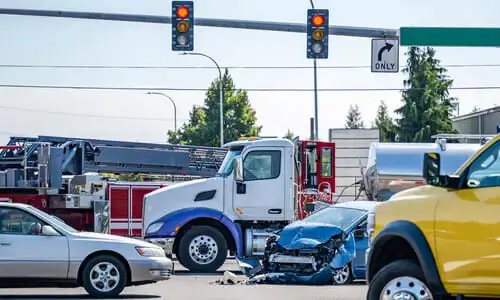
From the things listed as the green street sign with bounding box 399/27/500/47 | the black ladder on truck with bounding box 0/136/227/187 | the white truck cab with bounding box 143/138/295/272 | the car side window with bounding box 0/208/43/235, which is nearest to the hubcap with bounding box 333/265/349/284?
the white truck cab with bounding box 143/138/295/272

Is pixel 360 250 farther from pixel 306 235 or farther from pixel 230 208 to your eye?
pixel 230 208

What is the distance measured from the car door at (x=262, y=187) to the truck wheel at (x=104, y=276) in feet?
21.0

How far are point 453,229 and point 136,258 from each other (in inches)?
278

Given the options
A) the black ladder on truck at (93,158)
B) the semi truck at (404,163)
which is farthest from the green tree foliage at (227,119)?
the semi truck at (404,163)

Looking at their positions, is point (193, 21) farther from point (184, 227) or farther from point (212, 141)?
point (212, 141)

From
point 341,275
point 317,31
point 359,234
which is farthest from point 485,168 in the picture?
point 317,31

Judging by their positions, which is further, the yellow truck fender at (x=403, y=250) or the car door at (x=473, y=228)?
the yellow truck fender at (x=403, y=250)

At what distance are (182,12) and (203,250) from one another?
5.40 meters

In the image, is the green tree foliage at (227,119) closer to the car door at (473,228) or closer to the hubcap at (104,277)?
the hubcap at (104,277)

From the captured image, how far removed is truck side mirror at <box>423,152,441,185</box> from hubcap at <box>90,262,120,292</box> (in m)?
6.92

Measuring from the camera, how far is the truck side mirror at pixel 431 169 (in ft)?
30.2

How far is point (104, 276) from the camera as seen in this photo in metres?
14.7

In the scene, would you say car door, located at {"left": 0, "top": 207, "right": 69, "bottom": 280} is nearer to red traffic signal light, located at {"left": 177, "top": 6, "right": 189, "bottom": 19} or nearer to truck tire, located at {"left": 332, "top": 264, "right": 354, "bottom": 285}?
truck tire, located at {"left": 332, "top": 264, "right": 354, "bottom": 285}

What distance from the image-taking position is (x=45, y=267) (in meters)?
14.4
